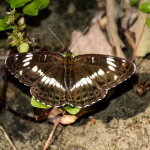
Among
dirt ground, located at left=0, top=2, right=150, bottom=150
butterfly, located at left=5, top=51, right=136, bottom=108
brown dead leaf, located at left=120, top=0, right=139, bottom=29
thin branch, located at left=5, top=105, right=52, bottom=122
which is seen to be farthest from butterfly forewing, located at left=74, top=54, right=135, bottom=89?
brown dead leaf, located at left=120, top=0, right=139, bottom=29

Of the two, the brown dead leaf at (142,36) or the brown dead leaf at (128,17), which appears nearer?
the brown dead leaf at (142,36)

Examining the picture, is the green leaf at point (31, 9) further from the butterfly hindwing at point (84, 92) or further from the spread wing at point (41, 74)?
the butterfly hindwing at point (84, 92)

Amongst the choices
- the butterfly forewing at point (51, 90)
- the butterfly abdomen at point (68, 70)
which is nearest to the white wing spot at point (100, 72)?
the butterfly abdomen at point (68, 70)

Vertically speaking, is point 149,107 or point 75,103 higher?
point 75,103

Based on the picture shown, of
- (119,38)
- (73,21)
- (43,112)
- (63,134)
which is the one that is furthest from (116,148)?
(73,21)

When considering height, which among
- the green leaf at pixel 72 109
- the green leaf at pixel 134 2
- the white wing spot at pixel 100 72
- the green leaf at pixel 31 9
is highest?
the green leaf at pixel 31 9

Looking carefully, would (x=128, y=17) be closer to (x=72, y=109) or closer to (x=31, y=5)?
(x=31, y=5)

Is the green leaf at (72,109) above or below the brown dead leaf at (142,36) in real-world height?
below

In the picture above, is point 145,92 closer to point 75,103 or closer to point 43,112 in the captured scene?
point 75,103

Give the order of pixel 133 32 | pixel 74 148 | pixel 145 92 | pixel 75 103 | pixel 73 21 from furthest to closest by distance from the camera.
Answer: pixel 73 21 < pixel 133 32 < pixel 145 92 < pixel 74 148 < pixel 75 103
